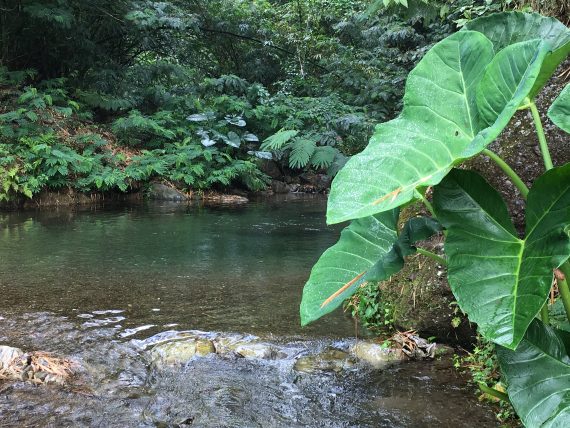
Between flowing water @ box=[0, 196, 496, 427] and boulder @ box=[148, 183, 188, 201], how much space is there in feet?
12.1

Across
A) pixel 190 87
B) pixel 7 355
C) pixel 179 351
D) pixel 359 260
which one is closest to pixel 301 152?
pixel 190 87

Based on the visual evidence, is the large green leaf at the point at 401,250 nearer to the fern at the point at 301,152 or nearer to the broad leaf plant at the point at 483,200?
the broad leaf plant at the point at 483,200

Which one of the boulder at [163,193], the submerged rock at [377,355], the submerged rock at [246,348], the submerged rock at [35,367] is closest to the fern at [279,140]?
the boulder at [163,193]

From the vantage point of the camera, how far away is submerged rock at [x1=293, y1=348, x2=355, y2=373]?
254 cm

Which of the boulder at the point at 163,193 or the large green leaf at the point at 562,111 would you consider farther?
the boulder at the point at 163,193

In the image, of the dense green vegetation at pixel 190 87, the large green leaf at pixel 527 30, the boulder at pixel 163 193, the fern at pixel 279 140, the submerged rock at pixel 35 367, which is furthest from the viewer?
the fern at pixel 279 140

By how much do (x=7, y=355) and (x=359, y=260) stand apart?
1.89 meters

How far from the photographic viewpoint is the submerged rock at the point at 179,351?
8.54 ft

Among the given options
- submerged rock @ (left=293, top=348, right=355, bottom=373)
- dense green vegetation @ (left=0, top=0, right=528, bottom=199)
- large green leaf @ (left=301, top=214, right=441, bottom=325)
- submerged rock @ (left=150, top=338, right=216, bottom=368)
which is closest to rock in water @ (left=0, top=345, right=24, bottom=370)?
submerged rock @ (left=150, top=338, right=216, bottom=368)

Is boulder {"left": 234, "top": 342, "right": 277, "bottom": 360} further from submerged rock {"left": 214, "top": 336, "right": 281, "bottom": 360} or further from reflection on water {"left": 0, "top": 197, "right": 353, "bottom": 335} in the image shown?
reflection on water {"left": 0, "top": 197, "right": 353, "bottom": 335}

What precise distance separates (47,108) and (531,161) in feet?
31.1

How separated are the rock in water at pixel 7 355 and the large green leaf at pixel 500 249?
215 centimetres

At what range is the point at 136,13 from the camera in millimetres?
10391

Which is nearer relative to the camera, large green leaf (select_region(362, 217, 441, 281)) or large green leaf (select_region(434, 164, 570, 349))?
large green leaf (select_region(434, 164, 570, 349))
